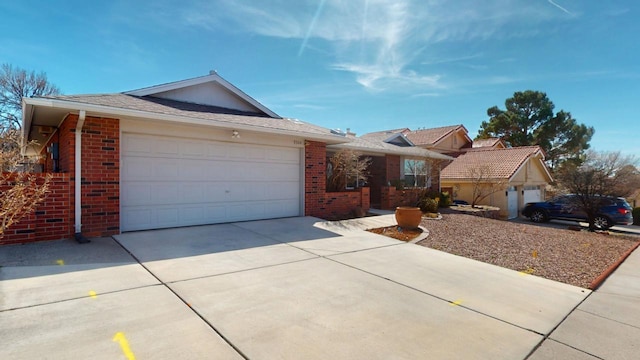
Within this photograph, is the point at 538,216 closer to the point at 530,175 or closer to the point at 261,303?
the point at 530,175

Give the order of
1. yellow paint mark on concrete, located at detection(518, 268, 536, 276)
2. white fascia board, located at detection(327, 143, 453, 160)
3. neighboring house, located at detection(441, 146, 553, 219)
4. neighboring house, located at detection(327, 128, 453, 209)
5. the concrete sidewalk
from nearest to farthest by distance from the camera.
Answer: the concrete sidewalk → yellow paint mark on concrete, located at detection(518, 268, 536, 276) → white fascia board, located at detection(327, 143, 453, 160) → neighboring house, located at detection(327, 128, 453, 209) → neighboring house, located at detection(441, 146, 553, 219)

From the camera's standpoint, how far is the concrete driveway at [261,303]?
283 centimetres

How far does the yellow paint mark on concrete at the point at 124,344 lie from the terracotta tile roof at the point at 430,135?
23.8 metres

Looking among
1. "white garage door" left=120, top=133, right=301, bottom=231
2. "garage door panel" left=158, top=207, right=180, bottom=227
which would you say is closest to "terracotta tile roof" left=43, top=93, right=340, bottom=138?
"white garage door" left=120, top=133, right=301, bottom=231

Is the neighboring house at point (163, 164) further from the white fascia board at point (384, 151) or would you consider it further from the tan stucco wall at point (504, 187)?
the tan stucco wall at point (504, 187)

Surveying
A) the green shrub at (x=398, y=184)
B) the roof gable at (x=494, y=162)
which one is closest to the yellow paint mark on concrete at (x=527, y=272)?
the green shrub at (x=398, y=184)

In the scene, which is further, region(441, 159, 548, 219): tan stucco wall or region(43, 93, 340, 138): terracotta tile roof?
region(441, 159, 548, 219): tan stucco wall

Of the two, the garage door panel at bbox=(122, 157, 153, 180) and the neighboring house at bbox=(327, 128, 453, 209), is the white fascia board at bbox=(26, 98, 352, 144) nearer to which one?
the garage door panel at bbox=(122, 157, 153, 180)

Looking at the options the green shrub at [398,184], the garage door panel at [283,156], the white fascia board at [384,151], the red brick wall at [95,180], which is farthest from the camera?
A: the green shrub at [398,184]

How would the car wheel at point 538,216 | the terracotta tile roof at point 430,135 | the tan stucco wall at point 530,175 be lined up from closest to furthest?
1. the car wheel at point 538,216
2. the tan stucco wall at point 530,175
3. the terracotta tile roof at point 430,135

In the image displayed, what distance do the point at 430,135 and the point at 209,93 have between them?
1971 cm

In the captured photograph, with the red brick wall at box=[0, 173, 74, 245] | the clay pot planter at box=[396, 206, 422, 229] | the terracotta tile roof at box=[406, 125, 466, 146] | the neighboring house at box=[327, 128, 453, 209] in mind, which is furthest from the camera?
the terracotta tile roof at box=[406, 125, 466, 146]

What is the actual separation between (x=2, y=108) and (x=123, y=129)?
20.8 meters

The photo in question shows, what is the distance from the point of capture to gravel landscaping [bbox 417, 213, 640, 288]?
19.9 ft
